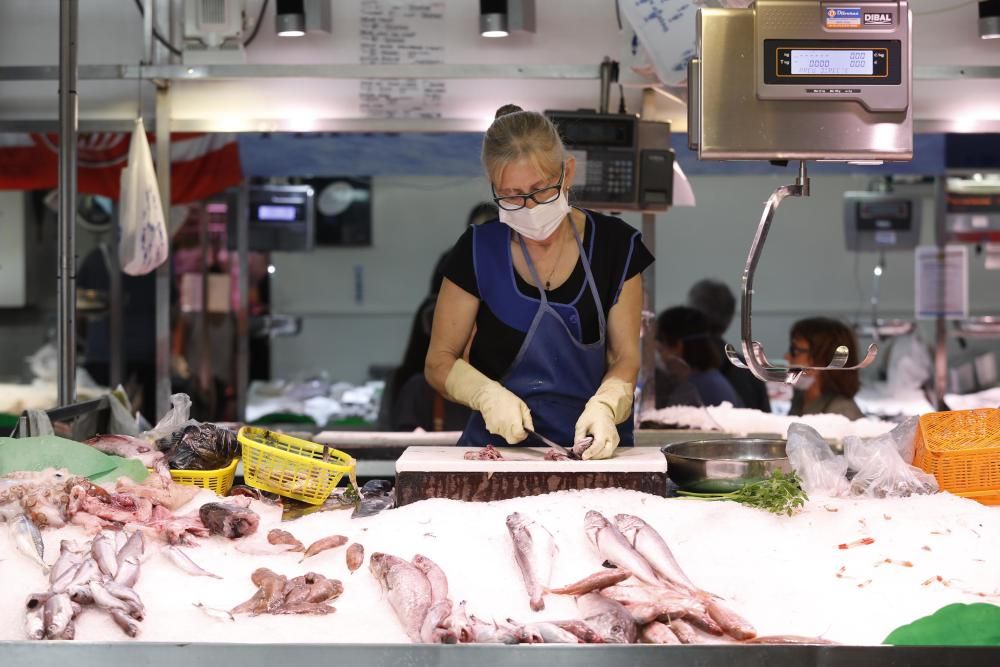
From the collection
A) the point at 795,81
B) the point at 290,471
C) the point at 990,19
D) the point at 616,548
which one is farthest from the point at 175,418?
the point at 990,19

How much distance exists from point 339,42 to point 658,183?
1.71 meters

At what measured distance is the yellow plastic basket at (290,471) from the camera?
2.75 meters

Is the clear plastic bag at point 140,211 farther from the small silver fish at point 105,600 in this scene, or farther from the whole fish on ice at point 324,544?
the small silver fish at point 105,600

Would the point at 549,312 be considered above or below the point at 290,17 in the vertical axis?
below

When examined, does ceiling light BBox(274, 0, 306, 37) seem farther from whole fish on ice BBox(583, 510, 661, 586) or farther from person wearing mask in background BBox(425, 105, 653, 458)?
whole fish on ice BBox(583, 510, 661, 586)

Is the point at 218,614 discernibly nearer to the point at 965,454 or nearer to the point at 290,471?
the point at 290,471

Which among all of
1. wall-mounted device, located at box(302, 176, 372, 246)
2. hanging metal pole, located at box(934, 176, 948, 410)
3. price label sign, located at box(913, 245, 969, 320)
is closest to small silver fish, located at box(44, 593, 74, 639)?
hanging metal pole, located at box(934, 176, 948, 410)

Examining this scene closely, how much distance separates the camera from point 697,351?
6203 millimetres

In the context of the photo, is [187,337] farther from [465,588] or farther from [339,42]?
[465,588]

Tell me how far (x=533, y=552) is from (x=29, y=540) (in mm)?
1054

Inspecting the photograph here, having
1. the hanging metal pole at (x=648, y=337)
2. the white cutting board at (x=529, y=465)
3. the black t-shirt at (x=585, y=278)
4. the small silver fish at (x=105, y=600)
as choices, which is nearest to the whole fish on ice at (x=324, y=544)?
the white cutting board at (x=529, y=465)

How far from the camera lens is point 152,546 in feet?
7.89

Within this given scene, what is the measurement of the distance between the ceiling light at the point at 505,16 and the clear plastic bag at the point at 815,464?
2.97 metres

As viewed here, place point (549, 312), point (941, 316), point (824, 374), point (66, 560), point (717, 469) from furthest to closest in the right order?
point (941, 316)
point (824, 374)
point (549, 312)
point (717, 469)
point (66, 560)
